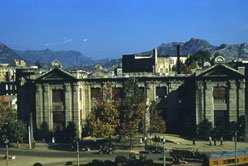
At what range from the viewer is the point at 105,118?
83.1 metres

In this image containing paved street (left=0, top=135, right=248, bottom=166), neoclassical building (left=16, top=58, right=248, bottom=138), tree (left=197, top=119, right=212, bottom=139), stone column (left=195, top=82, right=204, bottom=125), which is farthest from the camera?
neoclassical building (left=16, top=58, right=248, bottom=138)

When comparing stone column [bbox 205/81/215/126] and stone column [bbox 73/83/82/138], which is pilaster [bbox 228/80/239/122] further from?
stone column [bbox 73/83/82/138]

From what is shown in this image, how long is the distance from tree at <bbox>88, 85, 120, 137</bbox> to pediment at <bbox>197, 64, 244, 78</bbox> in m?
16.3

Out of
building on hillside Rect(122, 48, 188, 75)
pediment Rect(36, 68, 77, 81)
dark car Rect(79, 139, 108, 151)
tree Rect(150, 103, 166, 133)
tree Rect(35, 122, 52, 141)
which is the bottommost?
dark car Rect(79, 139, 108, 151)

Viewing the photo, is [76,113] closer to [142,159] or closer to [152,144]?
[152,144]

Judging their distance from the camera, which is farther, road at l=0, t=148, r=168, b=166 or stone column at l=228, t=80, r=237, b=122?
stone column at l=228, t=80, r=237, b=122

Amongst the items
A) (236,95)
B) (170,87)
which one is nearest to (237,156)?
(236,95)

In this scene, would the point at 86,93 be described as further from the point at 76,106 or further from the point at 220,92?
the point at 220,92

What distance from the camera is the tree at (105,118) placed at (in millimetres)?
80875

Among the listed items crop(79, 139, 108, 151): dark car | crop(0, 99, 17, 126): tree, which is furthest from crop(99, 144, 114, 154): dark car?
crop(0, 99, 17, 126): tree

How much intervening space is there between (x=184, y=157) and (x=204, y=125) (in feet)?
67.9

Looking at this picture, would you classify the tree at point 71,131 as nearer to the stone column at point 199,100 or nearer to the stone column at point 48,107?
the stone column at point 48,107

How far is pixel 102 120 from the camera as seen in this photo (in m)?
83.3

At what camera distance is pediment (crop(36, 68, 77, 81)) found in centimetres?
9275
